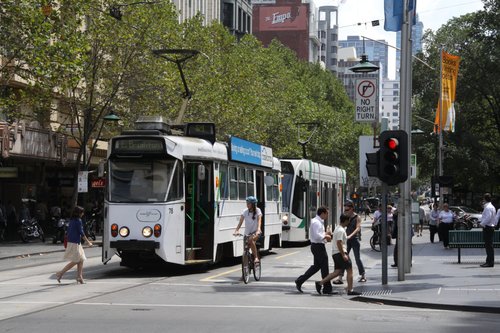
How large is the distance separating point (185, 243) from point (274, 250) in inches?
505

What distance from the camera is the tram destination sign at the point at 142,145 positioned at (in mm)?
20297

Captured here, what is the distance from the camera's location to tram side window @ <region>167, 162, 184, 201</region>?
20.4 meters

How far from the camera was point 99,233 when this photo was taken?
4784 cm

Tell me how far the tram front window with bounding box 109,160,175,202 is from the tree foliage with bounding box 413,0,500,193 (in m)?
41.7

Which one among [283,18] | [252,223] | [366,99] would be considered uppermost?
[283,18]

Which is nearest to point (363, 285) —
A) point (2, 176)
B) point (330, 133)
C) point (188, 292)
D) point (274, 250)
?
point (188, 292)

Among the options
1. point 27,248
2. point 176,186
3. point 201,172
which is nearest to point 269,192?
point 201,172

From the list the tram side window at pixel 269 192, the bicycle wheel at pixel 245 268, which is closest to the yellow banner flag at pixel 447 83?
the tram side window at pixel 269 192

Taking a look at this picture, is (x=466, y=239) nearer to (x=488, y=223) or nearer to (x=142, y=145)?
(x=488, y=223)

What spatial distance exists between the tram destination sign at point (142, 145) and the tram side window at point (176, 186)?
2.01 feet

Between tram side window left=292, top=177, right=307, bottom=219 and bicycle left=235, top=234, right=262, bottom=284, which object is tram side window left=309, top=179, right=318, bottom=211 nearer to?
tram side window left=292, top=177, right=307, bottom=219

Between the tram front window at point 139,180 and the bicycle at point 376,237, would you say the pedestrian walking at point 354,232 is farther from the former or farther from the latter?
the bicycle at point 376,237

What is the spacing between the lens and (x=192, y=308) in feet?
48.1

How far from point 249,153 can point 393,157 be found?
7.81 meters
